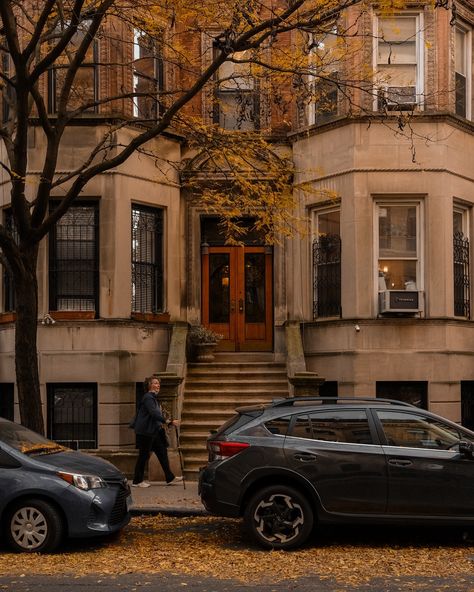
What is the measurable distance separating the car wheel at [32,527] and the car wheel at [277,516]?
79.9 inches

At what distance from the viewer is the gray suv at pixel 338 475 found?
29.9 ft

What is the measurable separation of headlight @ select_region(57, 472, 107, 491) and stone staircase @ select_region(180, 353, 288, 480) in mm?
4913

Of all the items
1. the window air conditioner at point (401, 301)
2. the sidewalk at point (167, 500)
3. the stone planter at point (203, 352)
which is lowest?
the sidewalk at point (167, 500)

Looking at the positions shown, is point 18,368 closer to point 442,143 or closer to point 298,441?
point 298,441

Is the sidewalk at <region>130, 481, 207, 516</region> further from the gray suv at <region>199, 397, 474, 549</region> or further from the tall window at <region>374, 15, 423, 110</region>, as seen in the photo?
the tall window at <region>374, 15, 423, 110</region>

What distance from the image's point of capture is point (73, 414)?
1541cm

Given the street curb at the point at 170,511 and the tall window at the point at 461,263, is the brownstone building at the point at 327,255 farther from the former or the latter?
the street curb at the point at 170,511

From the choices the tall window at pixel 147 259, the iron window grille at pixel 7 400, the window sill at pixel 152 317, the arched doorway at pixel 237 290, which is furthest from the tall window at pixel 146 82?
the iron window grille at pixel 7 400

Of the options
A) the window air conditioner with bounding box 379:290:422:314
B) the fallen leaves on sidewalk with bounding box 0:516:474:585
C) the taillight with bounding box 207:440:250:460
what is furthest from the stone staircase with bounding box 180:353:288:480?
the taillight with bounding box 207:440:250:460

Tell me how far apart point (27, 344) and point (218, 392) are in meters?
4.69

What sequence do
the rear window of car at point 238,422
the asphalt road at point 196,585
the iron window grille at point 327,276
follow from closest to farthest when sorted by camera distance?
1. the asphalt road at point 196,585
2. the rear window of car at point 238,422
3. the iron window grille at point 327,276

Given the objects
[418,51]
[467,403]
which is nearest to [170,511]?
[467,403]

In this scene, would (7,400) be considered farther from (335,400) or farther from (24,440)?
(335,400)

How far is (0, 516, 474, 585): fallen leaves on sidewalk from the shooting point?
823cm
